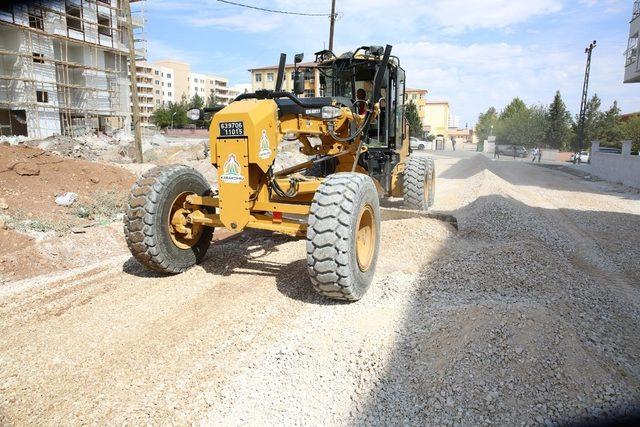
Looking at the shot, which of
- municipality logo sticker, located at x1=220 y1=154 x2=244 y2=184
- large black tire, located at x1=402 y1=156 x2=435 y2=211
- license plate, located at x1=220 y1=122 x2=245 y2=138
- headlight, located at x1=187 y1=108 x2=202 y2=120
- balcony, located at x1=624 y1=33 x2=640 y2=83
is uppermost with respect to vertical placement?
balcony, located at x1=624 y1=33 x2=640 y2=83

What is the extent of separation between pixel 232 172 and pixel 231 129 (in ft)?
1.42

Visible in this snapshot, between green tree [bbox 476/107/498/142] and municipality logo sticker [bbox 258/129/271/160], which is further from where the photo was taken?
green tree [bbox 476/107/498/142]

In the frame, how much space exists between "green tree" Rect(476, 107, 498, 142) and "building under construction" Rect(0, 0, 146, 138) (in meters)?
63.5

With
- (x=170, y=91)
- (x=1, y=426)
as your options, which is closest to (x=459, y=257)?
(x=1, y=426)

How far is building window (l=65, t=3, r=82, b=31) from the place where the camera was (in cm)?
3315

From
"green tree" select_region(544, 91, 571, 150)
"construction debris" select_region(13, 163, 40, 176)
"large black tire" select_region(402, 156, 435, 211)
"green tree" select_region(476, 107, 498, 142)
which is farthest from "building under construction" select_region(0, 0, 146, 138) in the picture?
"green tree" select_region(476, 107, 498, 142)

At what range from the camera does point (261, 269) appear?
5547mm

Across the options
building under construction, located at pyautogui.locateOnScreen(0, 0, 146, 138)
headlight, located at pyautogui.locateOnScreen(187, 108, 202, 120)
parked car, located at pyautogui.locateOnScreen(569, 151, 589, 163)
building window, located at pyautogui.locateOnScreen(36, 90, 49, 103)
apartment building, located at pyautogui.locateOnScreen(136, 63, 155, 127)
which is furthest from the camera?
apartment building, located at pyautogui.locateOnScreen(136, 63, 155, 127)

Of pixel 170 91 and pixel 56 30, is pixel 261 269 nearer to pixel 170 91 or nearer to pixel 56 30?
pixel 56 30

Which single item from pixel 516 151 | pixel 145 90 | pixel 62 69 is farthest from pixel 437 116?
pixel 62 69

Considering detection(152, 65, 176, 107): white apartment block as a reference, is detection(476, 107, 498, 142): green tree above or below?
below

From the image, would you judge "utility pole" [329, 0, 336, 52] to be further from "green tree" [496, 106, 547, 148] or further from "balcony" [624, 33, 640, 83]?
"green tree" [496, 106, 547, 148]

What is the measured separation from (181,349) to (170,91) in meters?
124

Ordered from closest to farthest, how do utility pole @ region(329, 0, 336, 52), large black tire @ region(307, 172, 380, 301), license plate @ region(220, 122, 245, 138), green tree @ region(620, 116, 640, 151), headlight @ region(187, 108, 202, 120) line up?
large black tire @ region(307, 172, 380, 301) → license plate @ region(220, 122, 245, 138) → headlight @ region(187, 108, 202, 120) → utility pole @ region(329, 0, 336, 52) → green tree @ region(620, 116, 640, 151)
